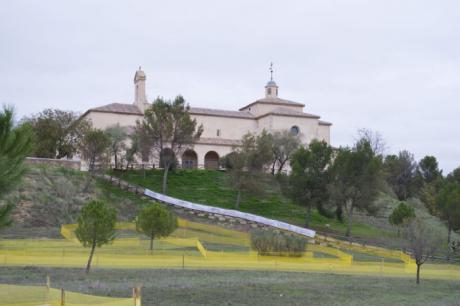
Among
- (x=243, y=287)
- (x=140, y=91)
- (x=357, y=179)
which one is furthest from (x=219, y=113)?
(x=243, y=287)

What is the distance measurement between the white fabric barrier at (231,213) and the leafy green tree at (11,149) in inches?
1286

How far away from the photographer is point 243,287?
2230 cm

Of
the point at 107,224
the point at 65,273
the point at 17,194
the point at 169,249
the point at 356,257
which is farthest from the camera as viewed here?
the point at 17,194

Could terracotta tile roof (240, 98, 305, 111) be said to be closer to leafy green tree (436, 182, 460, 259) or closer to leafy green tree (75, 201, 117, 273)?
leafy green tree (436, 182, 460, 259)

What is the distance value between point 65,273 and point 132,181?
35.7 metres

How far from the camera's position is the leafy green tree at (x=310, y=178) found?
51000 mm

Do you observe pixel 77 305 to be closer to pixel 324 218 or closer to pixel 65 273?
pixel 65 273

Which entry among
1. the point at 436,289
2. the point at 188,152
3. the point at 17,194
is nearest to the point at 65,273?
the point at 436,289

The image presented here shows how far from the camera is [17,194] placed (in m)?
44.4

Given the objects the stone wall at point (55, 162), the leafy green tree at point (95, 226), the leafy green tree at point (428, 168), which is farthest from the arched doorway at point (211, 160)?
the leafy green tree at point (95, 226)

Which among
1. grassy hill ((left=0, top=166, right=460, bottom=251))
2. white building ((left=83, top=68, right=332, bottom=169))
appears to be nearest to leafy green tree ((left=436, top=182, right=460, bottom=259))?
grassy hill ((left=0, top=166, right=460, bottom=251))

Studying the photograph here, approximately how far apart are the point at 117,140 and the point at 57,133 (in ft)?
19.0

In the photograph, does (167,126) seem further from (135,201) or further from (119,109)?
(119,109)

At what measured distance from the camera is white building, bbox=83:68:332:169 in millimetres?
72188
